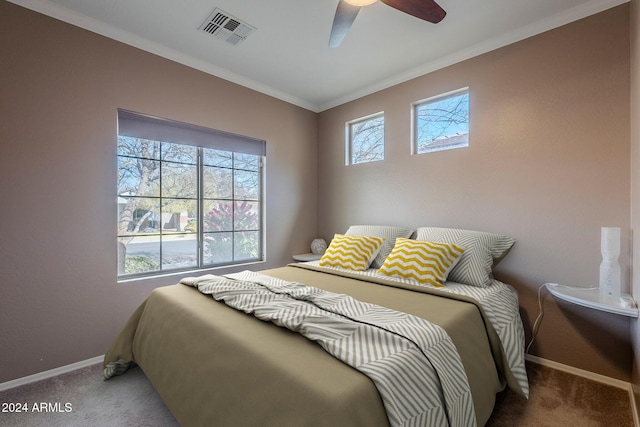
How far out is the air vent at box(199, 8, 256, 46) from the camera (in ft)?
7.04

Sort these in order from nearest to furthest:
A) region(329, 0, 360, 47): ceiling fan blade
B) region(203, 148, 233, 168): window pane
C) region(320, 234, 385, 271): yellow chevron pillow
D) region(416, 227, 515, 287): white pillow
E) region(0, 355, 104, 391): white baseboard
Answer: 1. region(329, 0, 360, 47): ceiling fan blade
2. region(0, 355, 104, 391): white baseboard
3. region(416, 227, 515, 287): white pillow
4. region(320, 234, 385, 271): yellow chevron pillow
5. region(203, 148, 233, 168): window pane

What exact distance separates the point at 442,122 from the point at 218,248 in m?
2.67

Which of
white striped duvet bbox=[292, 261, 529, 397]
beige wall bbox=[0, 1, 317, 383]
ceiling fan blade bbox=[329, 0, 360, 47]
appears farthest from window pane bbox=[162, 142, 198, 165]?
white striped duvet bbox=[292, 261, 529, 397]

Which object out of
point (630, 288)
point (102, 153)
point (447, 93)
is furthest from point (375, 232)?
point (102, 153)

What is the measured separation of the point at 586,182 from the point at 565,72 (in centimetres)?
84

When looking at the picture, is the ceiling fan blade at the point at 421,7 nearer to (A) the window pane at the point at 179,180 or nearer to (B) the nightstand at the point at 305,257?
(A) the window pane at the point at 179,180

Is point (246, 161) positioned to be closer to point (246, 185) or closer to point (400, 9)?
point (246, 185)

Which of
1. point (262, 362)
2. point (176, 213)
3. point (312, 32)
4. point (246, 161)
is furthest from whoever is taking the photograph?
point (246, 161)

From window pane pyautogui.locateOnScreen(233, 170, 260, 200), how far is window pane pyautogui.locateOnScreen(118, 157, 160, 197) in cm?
80

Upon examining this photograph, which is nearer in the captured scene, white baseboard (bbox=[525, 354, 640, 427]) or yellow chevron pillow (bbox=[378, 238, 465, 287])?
white baseboard (bbox=[525, 354, 640, 427])

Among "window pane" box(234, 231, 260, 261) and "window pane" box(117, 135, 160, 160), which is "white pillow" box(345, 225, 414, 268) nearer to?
"window pane" box(234, 231, 260, 261)

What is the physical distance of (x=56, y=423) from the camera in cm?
158

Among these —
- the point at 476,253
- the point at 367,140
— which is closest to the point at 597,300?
the point at 476,253

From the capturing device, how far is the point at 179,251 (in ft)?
9.22
